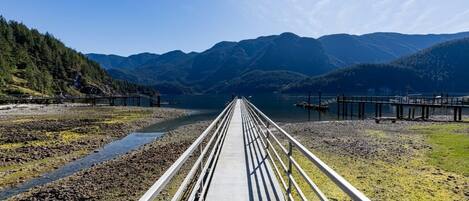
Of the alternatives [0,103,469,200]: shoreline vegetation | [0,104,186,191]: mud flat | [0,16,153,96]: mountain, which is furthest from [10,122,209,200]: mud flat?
[0,16,153,96]: mountain

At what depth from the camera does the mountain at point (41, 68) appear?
342 ft

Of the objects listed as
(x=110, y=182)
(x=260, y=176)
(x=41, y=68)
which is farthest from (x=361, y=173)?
(x=41, y=68)

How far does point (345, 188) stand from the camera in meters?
3.31

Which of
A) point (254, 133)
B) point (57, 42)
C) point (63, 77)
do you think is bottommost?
point (254, 133)

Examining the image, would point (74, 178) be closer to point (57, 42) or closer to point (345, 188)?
point (345, 188)

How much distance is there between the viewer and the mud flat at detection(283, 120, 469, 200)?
41.6 ft

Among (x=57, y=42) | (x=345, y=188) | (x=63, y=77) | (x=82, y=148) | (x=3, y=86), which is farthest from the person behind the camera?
(x=57, y=42)

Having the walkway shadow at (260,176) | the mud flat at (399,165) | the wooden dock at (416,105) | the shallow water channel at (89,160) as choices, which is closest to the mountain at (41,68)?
the shallow water channel at (89,160)

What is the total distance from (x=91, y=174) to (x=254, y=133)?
25.9 feet

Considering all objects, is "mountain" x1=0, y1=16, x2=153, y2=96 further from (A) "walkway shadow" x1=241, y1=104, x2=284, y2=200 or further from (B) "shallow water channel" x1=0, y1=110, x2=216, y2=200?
(A) "walkway shadow" x1=241, y1=104, x2=284, y2=200

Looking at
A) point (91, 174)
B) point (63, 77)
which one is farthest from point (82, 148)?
point (63, 77)

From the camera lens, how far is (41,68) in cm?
13100

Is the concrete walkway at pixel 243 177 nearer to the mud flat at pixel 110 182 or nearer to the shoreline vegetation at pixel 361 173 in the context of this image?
the shoreline vegetation at pixel 361 173

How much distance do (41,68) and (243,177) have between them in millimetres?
140432
